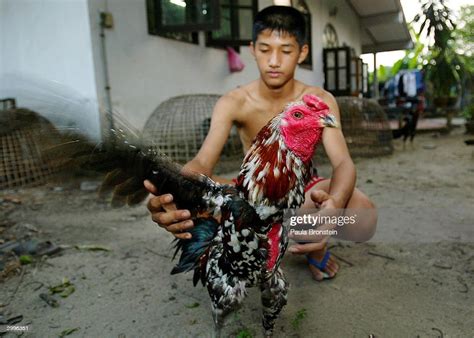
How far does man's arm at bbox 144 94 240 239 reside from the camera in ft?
4.67

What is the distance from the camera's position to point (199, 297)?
214 cm

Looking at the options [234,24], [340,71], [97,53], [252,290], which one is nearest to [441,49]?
[340,71]

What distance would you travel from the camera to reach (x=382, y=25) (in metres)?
12.9

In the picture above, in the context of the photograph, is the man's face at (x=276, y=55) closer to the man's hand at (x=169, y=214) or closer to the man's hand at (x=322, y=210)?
the man's hand at (x=322, y=210)

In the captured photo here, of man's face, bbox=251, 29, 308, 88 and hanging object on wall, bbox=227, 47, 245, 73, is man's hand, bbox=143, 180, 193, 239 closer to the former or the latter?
man's face, bbox=251, 29, 308, 88

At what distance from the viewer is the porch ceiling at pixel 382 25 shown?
1087 centimetres

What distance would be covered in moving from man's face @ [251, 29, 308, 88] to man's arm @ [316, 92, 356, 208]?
36cm

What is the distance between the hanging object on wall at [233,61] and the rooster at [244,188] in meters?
6.16

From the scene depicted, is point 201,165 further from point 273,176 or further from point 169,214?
point 273,176

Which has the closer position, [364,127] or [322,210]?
[322,210]

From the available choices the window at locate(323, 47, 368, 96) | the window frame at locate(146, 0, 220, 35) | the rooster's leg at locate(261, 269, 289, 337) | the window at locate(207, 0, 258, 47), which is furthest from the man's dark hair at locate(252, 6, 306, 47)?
the window at locate(323, 47, 368, 96)

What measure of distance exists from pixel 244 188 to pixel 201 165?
0.69 m

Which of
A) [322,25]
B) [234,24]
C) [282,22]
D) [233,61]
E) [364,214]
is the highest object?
[322,25]

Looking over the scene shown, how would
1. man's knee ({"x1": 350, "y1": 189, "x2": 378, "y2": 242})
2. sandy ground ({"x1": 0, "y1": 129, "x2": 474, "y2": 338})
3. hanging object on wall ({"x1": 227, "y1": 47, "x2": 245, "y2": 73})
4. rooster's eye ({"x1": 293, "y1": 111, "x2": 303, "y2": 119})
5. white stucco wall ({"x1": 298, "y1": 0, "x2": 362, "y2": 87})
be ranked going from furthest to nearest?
1. white stucco wall ({"x1": 298, "y1": 0, "x2": 362, "y2": 87})
2. hanging object on wall ({"x1": 227, "y1": 47, "x2": 245, "y2": 73})
3. man's knee ({"x1": 350, "y1": 189, "x2": 378, "y2": 242})
4. sandy ground ({"x1": 0, "y1": 129, "x2": 474, "y2": 338})
5. rooster's eye ({"x1": 293, "y1": 111, "x2": 303, "y2": 119})
